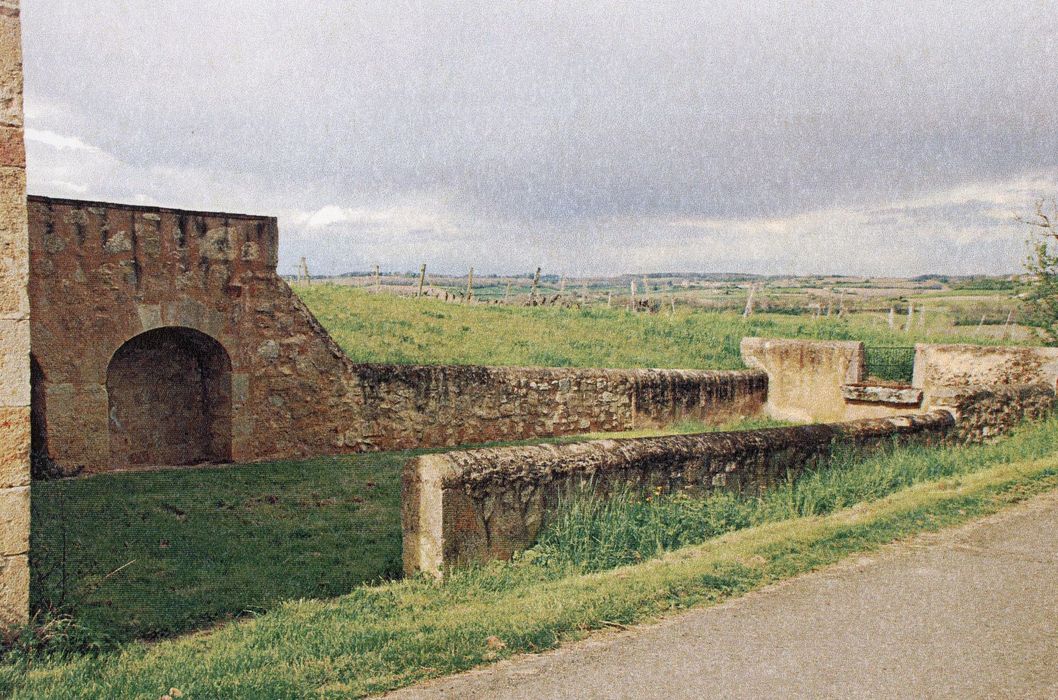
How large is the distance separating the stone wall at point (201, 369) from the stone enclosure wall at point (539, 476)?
551 cm

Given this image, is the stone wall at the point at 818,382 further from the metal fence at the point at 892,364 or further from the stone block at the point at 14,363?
the stone block at the point at 14,363

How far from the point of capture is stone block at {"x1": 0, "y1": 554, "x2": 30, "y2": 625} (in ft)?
15.2

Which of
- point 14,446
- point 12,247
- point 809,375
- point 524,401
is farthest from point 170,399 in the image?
point 809,375

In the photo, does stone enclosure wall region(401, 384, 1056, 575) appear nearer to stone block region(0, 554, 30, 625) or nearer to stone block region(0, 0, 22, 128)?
stone block region(0, 554, 30, 625)

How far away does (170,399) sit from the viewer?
37.5 ft

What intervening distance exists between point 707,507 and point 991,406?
703 cm

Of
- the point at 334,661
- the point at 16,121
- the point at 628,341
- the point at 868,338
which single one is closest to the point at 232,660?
the point at 334,661

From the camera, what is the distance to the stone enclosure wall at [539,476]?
575 centimetres

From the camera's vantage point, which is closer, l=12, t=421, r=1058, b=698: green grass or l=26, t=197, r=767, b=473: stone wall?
l=12, t=421, r=1058, b=698: green grass

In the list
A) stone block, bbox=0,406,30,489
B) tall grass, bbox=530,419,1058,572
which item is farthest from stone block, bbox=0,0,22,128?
tall grass, bbox=530,419,1058,572

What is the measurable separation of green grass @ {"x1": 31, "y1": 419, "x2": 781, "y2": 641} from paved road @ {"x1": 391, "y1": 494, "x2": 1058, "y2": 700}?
2.43 meters

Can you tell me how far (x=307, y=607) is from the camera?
5.53m

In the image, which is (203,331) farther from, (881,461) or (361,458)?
(881,461)

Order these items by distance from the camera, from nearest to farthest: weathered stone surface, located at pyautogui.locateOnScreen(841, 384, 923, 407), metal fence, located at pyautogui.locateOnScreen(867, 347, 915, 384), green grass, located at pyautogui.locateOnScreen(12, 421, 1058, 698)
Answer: green grass, located at pyautogui.locateOnScreen(12, 421, 1058, 698) → weathered stone surface, located at pyautogui.locateOnScreen(841, 384, 923, 407) → metal fence, located at pyautogui.locateOnScreen(867, 347, 915, 384)
